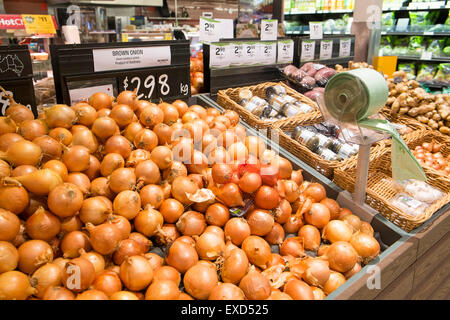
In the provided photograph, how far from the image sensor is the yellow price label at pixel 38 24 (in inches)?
126

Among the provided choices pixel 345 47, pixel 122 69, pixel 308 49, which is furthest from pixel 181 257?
pixel 345 47

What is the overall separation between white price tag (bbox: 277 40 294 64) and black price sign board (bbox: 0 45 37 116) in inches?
77.2

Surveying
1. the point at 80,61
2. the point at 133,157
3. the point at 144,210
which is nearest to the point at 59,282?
the point at 144,210

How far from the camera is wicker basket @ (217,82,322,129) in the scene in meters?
2.24

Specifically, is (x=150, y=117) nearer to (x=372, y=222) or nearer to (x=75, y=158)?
(x=75, y=158)

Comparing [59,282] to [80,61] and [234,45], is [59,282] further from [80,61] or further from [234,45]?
[234,45]

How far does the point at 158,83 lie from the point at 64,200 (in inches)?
47.4

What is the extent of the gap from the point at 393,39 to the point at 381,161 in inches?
188

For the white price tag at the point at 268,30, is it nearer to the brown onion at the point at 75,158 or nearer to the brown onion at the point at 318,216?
the brown onion at the point at 318,216

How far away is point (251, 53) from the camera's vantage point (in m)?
2.71

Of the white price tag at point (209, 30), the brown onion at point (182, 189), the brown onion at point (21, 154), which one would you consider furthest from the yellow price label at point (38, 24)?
the brown onion at point (182, 189)

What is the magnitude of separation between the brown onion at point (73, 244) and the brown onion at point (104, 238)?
4cm

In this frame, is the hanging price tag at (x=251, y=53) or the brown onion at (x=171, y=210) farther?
the hanging price tag at (x=251, y=53)

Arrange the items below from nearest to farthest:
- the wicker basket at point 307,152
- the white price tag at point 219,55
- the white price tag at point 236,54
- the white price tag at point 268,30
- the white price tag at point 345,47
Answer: the wicker basket at point 307,152 < the white price tag at point 219,55 < the white price tag at point 236,54 < the white price tag at point 268,30 < the white price tag at point 345,47
